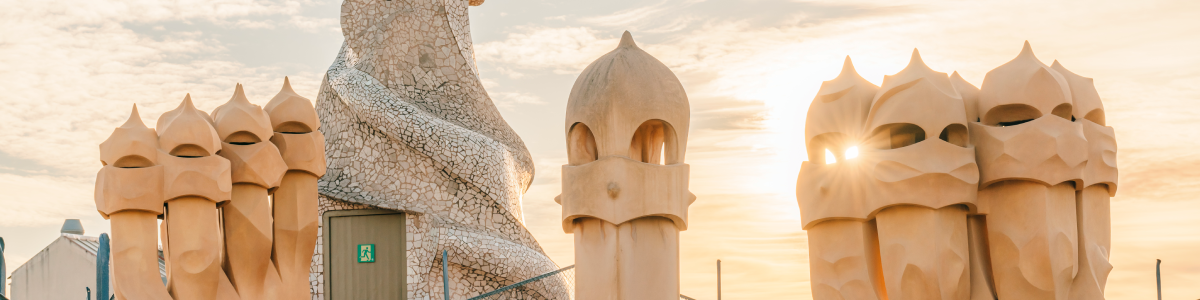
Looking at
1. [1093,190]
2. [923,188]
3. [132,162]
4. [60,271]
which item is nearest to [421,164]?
[132,162]

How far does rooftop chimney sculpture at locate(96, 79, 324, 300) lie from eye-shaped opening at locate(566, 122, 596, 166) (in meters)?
2.24

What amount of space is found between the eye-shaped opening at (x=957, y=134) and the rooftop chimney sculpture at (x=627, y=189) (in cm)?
195

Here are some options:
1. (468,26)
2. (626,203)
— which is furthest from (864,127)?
(468,26)

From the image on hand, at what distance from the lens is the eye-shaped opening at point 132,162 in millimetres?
7484

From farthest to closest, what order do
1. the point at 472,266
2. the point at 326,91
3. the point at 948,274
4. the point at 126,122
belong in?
the point at 326,91 → the point at 472,266 → the point at 126,122 → the point at 948,274

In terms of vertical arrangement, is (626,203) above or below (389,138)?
below

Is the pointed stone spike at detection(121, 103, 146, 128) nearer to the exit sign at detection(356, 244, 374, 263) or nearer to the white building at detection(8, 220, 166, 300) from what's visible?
the exit sign at detection(356, 244, 374, 263)

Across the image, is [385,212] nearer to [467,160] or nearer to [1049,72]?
[467,160]

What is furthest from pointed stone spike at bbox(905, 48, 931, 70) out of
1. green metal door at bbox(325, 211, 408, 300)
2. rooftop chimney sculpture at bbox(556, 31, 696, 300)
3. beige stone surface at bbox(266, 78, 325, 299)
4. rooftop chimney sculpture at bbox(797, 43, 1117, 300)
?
green metal door at bbox(325, 211, 408, 300)

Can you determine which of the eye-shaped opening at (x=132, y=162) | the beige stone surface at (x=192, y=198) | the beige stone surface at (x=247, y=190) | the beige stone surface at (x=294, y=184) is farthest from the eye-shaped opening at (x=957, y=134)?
the eye-shaped opening at (x=132, y=162)

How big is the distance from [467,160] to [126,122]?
492 cm

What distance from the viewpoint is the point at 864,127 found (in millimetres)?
7406

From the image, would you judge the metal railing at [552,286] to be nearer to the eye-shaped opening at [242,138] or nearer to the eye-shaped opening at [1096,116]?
the eye-shaped opening at [242,138]

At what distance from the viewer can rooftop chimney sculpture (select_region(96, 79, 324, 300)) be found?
7.48 metres
